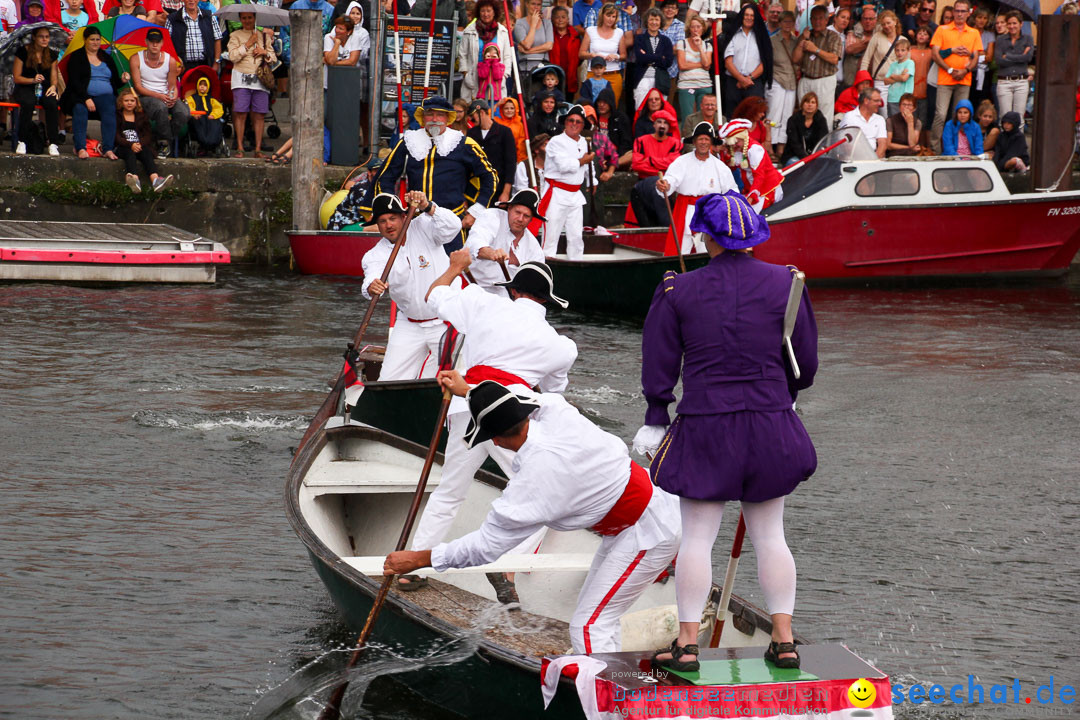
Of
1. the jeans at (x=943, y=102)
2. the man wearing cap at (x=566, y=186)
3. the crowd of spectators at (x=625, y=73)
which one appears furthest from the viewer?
the jeans at (x=943, y=102)

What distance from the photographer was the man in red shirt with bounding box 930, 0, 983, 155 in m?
20.0

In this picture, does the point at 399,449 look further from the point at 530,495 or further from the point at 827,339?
the point at 827,339

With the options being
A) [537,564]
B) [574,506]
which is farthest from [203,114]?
[574,506]

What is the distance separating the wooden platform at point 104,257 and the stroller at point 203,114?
209 centimetres

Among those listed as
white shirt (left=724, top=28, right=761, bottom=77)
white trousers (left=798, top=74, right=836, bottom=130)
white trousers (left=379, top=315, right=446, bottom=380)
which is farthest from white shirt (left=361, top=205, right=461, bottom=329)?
white trousers (left=798, top=74, right=836, bottom=130)

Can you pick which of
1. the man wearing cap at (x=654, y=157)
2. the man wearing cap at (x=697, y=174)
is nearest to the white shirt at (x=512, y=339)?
the man wearing cap at (x=697, y=174)

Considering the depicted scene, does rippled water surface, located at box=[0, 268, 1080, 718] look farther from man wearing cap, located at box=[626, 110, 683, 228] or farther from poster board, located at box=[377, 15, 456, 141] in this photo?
poster board, located at box=[377, 15, 456, 141]

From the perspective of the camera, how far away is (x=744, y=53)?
63.6 feet

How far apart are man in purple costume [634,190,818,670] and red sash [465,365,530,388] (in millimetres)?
1537

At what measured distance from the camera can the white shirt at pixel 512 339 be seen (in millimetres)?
6656

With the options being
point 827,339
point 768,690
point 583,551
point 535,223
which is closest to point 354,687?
point 583,551

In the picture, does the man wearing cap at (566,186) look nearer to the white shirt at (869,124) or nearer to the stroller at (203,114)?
the white shirt at (869,124)

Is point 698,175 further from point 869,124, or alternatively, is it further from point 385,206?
point 385,206

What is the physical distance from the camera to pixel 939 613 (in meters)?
7.56
